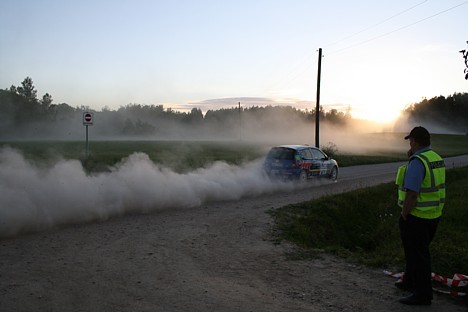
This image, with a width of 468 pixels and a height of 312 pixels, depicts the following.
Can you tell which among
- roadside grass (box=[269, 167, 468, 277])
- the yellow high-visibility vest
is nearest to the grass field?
roadside grass (box=[269, 167, 468, 277])

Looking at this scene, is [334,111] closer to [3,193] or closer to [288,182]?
[288,182]

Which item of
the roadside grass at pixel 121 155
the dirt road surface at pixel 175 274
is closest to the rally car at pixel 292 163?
the roadside grass at pixel 121 155

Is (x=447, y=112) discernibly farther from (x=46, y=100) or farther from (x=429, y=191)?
(x=429, y=191)

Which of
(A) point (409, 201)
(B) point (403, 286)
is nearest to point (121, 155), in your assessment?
(B) point (403, 286)

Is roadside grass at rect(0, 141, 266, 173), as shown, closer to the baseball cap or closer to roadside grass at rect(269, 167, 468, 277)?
roadside grass at rect(269, 167, 468, 277)

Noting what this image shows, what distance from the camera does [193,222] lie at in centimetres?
925

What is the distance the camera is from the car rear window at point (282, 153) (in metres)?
15.6

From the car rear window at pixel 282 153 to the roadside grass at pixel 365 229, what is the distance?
271 cm

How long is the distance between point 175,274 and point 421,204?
10.9ft

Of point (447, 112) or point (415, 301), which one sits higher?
point (447, 112)

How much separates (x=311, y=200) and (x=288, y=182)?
2.99 meters

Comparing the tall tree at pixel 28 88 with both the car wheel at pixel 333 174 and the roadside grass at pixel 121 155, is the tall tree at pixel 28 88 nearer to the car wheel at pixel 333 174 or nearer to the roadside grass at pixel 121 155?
the roadside grass at pixel 121 155

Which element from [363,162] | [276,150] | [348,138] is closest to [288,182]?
[276,150]

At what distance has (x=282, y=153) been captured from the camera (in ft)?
51.6
